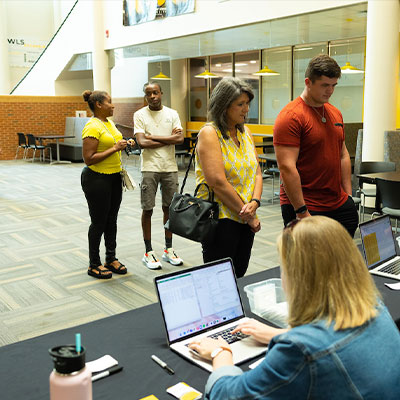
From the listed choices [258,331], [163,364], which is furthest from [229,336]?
[163,364]

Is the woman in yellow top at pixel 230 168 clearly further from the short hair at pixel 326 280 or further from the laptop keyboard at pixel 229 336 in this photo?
the short hair at pixel 326 280

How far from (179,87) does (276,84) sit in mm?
3363

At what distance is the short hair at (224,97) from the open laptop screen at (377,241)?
2.67ft

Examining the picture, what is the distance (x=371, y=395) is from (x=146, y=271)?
10.9 feet

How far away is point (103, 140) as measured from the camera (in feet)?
11.8

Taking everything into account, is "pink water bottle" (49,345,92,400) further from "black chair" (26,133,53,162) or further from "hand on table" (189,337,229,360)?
"black chair" (26,133,53,162)

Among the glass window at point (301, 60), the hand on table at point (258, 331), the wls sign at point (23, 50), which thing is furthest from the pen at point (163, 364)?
the wls sign at point (23, 50)

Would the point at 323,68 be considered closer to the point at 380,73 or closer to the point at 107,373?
the point at 107,373

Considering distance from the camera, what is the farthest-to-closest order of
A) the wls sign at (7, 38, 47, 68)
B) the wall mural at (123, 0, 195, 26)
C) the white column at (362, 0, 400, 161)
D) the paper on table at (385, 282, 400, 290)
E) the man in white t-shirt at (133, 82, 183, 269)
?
the wls sign at (7, 38, 47, 68) < the wall mural at (123, 0, 195, 26) < the white column at (362, 0, 400, 161) < the man in white t-shirt at (133, 82, 183, 269) < the paper on table at (385, 282, 400, 290)

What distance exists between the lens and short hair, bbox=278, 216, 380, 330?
102 centimetres

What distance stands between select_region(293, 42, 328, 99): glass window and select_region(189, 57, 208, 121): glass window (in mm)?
3149

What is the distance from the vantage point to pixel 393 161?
606cm

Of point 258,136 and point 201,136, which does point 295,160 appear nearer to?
point 201,136

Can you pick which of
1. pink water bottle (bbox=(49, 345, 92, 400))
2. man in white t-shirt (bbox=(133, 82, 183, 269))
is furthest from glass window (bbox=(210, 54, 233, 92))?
pink water bottle (bbox=(49, 345, 92, 400))
